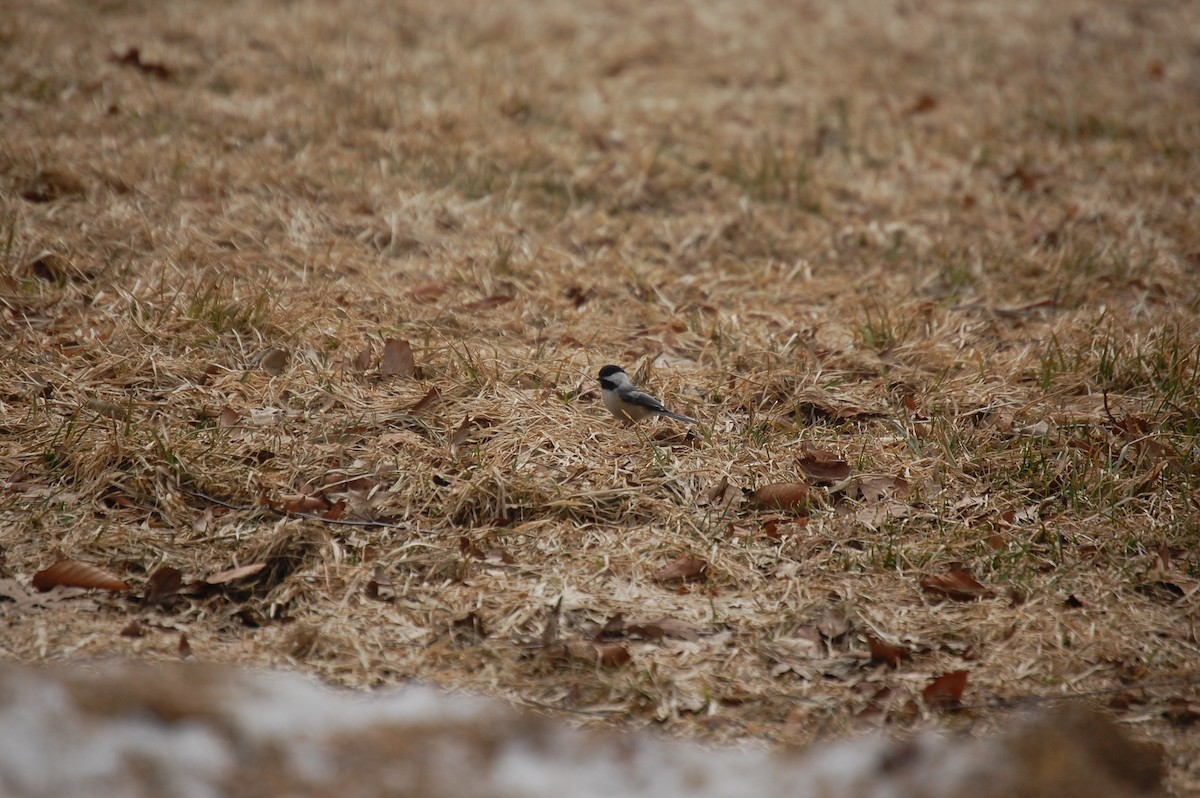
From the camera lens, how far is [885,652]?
8.35 ft

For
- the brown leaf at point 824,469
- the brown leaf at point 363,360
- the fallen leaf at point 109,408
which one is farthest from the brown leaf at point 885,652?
the fallen leaf at point 109,408

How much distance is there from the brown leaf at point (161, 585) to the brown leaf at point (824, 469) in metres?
1.92

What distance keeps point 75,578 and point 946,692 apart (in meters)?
2.31

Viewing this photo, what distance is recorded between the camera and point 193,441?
3.05 meters

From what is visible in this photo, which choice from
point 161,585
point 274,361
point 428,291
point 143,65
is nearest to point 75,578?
point 161,585

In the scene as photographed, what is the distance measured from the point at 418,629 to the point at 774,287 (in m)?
2.53

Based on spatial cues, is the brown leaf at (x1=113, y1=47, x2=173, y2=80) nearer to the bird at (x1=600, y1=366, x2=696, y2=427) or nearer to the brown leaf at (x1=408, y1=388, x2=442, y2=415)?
the brown leaf at (x1=408, y1=388, x2=442, y2=415)

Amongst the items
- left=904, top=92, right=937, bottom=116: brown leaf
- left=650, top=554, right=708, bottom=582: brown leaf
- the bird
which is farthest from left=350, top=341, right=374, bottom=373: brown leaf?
left=904, top=92, right=937, bottom=116: brown leaf

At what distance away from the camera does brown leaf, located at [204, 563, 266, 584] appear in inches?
104

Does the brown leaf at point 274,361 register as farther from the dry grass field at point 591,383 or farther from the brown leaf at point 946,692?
the brown leaf at point 946,692

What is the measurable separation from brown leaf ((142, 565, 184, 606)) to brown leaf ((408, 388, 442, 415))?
37.5 inches

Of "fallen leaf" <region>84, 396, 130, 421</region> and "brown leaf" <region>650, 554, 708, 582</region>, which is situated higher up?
"fallen leaf" <region>84, 396, 130, 421</region>

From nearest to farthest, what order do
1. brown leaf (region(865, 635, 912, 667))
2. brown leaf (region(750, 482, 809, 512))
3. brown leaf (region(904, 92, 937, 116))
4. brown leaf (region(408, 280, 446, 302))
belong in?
brown leaf (region(865, 635, 912, 667)) → brown leaf (region(750, 482, 809, 512)) → brown leaf (region(408, 280, 446, 302)) → brown leaf (region(904, 92, 937, 116))

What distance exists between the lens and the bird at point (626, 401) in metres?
3.30
